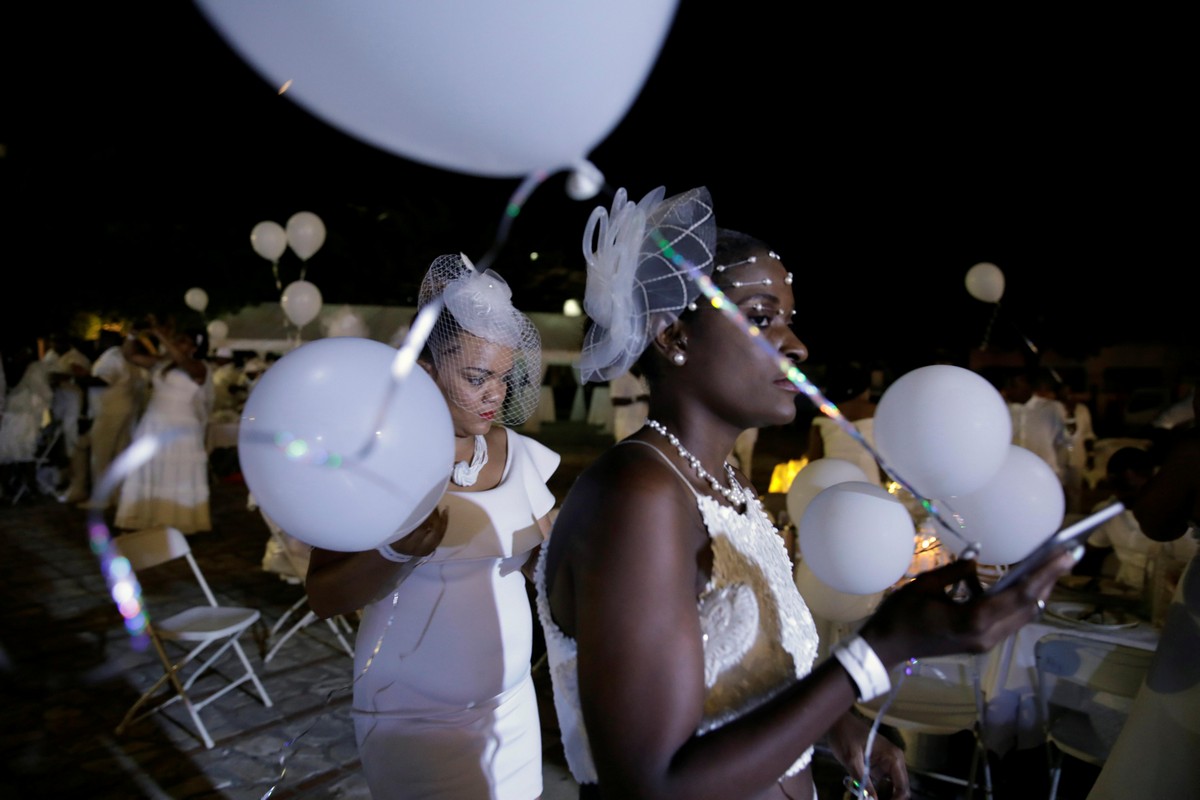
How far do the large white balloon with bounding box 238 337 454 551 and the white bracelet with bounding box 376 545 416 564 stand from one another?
0.49 feet

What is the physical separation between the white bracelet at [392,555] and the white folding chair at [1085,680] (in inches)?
113

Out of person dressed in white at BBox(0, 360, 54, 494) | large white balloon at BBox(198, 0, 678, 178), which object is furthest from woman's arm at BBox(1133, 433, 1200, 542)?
person dressed in white at BBox(0, 360, 54, 494)

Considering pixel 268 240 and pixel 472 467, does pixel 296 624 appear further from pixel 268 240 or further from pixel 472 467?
pixel 268 240

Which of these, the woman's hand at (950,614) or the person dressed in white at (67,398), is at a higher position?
the woman's hand at (950,614)

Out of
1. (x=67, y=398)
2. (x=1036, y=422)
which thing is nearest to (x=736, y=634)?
(x=1036, y=422)

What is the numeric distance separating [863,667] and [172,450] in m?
8.83

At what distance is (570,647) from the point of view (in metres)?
1.35

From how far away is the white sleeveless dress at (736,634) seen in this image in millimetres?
1214

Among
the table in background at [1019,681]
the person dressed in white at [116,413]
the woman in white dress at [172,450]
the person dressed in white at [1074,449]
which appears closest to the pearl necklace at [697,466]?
the table in background at [1019,681]

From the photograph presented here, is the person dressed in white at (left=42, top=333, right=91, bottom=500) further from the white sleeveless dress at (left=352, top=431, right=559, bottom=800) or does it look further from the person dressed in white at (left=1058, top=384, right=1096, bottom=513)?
Answer: the person dressed in white at (left=1058, top=384, right=1096, bottom=513)

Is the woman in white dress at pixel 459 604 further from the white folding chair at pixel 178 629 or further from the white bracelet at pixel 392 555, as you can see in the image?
the white folding chair at pixel 178 629

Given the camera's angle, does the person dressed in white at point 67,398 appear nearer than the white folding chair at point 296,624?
No

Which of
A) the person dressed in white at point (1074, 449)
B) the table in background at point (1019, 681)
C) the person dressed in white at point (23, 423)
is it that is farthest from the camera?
the person dressed in white at point (23, 423)

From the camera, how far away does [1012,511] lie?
5.85ft
